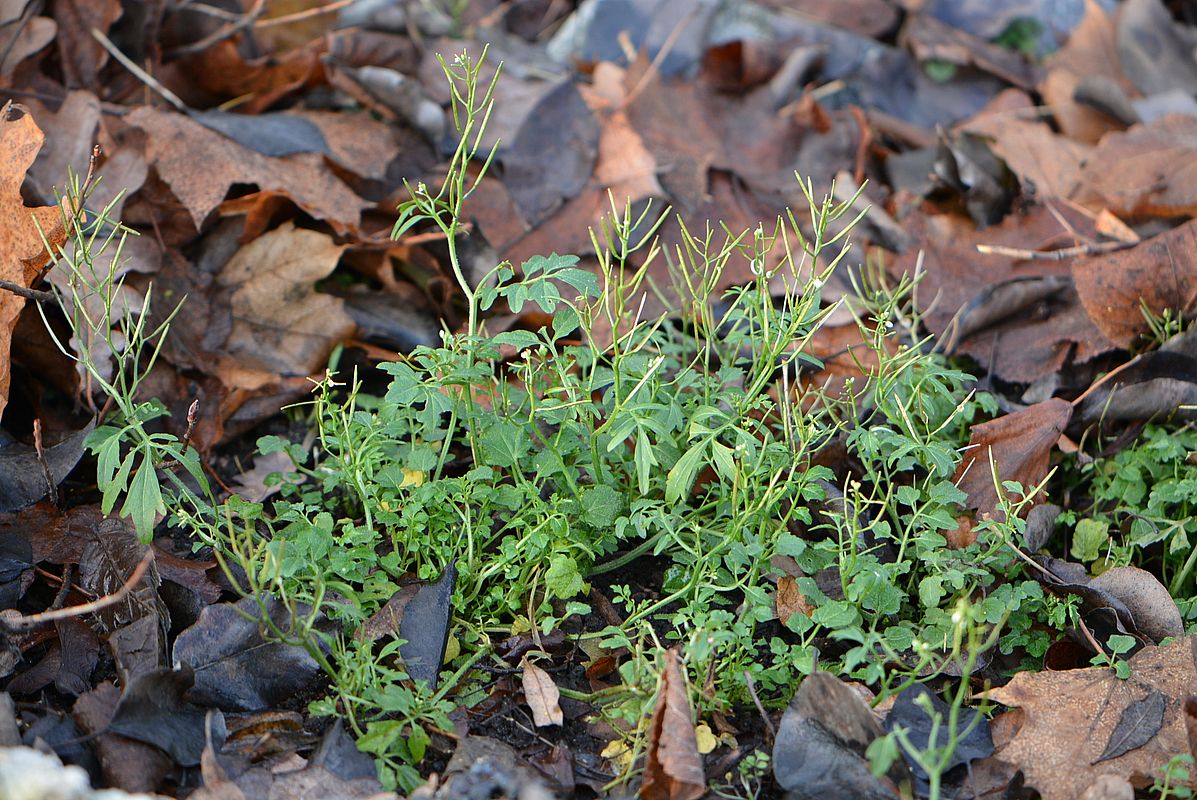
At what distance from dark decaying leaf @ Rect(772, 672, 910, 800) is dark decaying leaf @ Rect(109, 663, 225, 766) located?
93 cm

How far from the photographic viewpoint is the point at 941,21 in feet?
14.3

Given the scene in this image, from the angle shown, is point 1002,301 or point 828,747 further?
point 1002,301

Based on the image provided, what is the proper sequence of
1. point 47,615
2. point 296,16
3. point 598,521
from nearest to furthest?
point 47,615
point 598,521
point 296,16

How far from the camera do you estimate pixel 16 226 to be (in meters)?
2.31

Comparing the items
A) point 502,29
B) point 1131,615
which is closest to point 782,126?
point 502,29

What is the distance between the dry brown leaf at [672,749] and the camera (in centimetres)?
173

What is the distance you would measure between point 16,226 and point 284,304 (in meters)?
0.63

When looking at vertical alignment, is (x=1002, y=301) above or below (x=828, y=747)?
above

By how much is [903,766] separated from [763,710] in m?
0.25

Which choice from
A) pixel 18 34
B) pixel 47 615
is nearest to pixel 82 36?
pixel 18 34

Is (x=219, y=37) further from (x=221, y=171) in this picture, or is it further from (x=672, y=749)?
(x=672, y=749)

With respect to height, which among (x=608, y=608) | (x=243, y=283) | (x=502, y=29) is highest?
(x=502, y=29)

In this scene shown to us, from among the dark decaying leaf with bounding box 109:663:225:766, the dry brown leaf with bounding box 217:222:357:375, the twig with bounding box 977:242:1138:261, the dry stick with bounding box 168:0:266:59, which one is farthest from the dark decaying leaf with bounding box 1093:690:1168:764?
the dry stick with bounding box 168:0:266:59

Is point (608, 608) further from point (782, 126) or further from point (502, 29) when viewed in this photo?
point (502, 29)
